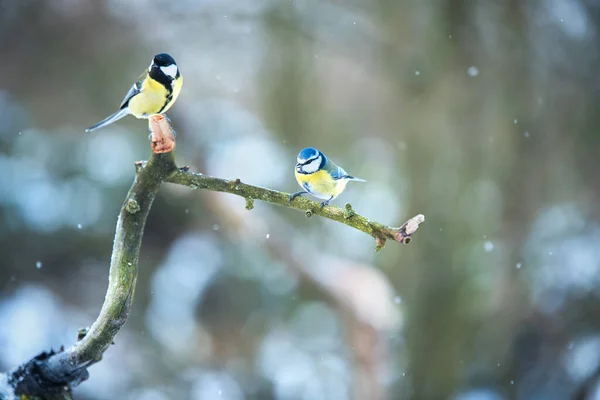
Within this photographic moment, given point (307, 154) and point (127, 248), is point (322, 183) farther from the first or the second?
point (127, 248)

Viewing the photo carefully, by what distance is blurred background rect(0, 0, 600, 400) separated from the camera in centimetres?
340

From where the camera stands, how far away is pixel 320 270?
3680mm

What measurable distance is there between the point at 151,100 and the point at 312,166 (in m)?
0.32

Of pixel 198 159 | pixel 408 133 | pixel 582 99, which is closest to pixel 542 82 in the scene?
pixel 582 99

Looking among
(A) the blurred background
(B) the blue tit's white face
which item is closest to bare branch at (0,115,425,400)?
(B) the blue tit's white face

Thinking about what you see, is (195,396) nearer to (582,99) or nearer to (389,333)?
(389,333)

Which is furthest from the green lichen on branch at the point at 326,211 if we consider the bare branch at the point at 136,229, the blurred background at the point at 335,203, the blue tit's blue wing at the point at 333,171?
the blurred background at the point at 335,203

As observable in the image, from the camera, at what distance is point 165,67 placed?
3.08 ft

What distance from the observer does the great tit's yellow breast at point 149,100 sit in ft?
3.10

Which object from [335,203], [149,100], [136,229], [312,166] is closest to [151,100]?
[149,100]

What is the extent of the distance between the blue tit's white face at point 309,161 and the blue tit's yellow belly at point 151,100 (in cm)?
26

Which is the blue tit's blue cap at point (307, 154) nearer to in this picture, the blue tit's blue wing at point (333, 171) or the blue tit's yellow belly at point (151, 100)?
the blue tit's blue wing at point (333, 171)

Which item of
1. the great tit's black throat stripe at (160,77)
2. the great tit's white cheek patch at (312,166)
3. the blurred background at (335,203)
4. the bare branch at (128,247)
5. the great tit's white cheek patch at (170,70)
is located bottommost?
the blurred background at (335,203)

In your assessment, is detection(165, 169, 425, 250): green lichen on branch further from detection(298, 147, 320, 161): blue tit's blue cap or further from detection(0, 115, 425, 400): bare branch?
detection(298, 147, 320, 161): blue tit's blue cap
